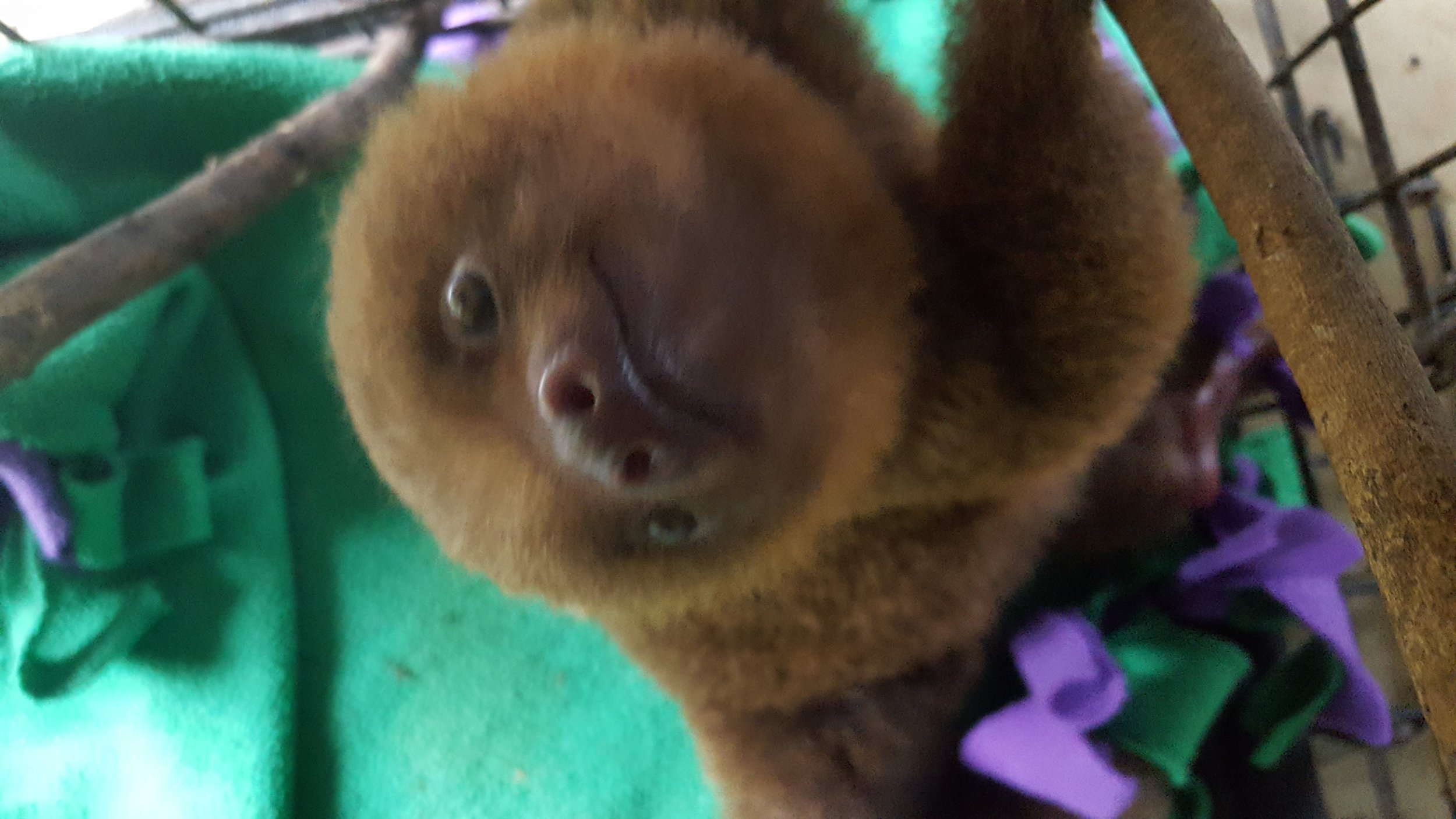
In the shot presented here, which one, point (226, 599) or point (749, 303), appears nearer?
point (749, 303)

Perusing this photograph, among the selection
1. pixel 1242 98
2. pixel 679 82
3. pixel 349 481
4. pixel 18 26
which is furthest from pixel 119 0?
pixel 1242 98

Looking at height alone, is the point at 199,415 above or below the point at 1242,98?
→ below

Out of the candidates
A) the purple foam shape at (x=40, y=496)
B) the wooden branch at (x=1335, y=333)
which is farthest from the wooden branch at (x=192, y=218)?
the wooden branch at (x=1335, y=333)

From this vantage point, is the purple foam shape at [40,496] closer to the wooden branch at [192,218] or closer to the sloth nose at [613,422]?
the wooden branch at [192,218]

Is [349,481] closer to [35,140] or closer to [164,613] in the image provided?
[164,613]

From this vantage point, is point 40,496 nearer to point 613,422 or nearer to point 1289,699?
point 613,422

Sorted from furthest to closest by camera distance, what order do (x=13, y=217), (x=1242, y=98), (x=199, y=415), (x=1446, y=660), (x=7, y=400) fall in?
(x=199, y=415), (x=13, y=217), (x=7, y=400), (x=1242, y=98), (x=1446, y=660)

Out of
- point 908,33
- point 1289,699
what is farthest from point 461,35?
point 1289,699
